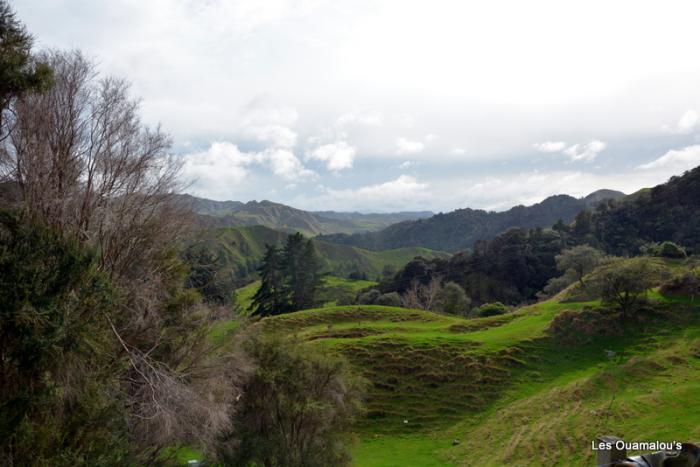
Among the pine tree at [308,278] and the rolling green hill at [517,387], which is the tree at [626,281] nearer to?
the rolling green hill at [517,387]

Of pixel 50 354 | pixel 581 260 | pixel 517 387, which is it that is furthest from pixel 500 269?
pixel 50 354

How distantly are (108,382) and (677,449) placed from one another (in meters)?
13.4

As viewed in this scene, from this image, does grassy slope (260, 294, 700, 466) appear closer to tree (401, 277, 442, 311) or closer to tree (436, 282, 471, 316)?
tree (436, 282, 471, 316)

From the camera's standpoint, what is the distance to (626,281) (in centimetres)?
3491

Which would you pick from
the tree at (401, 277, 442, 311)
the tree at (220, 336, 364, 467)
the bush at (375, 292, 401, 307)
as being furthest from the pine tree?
the tree at (220, 336, 364, 467)

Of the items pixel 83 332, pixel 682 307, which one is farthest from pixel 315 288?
pixel 83 332

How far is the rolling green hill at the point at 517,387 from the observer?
70.7 feet

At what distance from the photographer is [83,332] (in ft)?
35.1

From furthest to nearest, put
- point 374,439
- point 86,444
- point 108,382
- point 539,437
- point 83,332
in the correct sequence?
point 374,439 < point 539,437 < point 108,382 < point 83,332 < point 86,444

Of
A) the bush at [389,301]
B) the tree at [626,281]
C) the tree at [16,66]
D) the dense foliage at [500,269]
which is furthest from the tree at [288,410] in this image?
the dense foliage at [500,269]

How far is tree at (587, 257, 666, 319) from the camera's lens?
113 feet

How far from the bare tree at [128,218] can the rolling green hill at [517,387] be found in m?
5.20

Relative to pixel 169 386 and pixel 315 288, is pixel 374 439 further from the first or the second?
pixel 315 288

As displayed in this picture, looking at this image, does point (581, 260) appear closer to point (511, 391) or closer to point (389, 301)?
point (389, 301)
